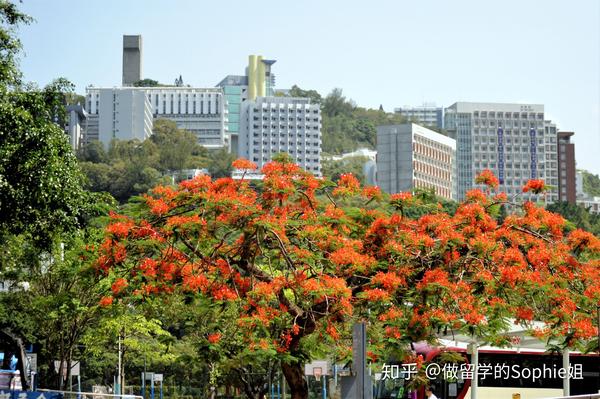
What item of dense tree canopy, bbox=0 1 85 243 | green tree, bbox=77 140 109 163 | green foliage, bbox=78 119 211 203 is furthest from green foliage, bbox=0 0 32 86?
green tree, bbox=77 140 109 163

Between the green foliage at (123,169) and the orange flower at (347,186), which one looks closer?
the orange flower at (347,186)

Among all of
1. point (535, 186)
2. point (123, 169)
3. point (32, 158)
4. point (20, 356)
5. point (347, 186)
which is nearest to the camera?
point (32, 158)

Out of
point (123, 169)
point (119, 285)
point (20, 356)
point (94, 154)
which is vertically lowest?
point (20, 356)

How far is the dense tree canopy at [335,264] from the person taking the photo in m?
21.3

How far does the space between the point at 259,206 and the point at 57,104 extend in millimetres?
4569

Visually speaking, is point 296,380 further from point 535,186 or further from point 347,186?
point 535,186

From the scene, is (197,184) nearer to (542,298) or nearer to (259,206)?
(259,206)

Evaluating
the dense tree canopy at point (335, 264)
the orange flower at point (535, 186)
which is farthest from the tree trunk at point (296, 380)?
the orange flower at point (535, 186)

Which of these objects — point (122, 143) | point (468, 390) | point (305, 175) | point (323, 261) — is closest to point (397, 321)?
point (323, 261)

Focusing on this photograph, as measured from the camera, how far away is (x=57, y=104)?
74.3 feet

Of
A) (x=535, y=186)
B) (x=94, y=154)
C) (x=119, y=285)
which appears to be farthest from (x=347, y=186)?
(x=94, y=154)

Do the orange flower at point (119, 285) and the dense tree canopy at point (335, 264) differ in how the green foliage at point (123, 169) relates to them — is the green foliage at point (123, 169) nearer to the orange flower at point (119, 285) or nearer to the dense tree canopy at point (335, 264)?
the dense tree canopy at point (335, 264)

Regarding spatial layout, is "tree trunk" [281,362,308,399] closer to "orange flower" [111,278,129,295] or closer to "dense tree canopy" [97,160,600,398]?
"dense tree canopy" [97,160,600,398]

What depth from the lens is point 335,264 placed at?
2191 centimetres
